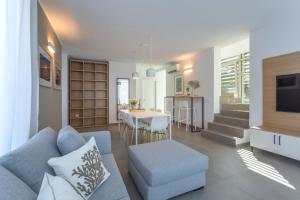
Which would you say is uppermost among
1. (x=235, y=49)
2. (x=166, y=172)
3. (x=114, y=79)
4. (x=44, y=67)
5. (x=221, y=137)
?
(x=235, y=49)

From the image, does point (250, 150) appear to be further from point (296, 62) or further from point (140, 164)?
point (140, 164)

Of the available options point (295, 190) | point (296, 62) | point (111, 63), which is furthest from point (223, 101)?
point (111, 63)

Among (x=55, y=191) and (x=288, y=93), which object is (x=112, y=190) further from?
(x=288, y=93)

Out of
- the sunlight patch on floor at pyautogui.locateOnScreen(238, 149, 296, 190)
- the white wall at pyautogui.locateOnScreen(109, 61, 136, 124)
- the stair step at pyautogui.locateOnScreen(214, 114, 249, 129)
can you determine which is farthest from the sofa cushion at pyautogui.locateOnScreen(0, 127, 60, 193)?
the white wall at pyautogui.locateOnScreen(109, 61, 136, 124)

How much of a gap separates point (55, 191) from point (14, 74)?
117cm

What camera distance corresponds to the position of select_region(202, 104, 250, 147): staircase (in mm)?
3658

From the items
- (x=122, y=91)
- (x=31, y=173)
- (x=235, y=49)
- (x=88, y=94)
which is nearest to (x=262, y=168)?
(x=31, y=173)

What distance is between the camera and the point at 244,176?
2.25 metres

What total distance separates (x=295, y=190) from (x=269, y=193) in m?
0.36

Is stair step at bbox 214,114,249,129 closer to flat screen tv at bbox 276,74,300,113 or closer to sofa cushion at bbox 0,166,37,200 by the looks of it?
flat screen tv at bbox 276,74,300,113

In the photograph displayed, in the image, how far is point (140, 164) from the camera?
5.95 ft

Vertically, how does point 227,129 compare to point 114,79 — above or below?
below

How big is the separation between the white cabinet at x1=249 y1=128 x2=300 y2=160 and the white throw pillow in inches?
125

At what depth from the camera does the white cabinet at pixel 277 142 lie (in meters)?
2.50
